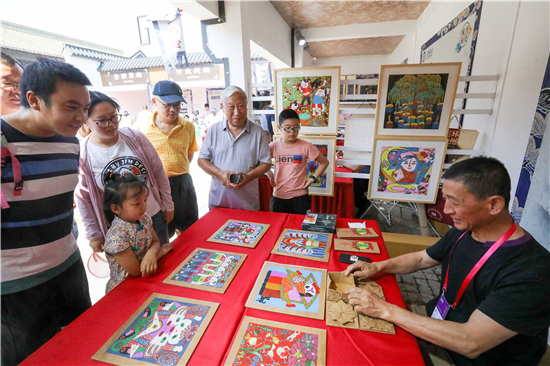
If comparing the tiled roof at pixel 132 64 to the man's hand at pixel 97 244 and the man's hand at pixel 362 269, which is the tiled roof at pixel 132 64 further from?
the man's hand at pixel 362 269

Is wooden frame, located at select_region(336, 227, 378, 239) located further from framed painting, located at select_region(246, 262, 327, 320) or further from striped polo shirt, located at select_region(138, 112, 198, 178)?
striped polo shirt, located at select_region(138, 112, 198, 178)

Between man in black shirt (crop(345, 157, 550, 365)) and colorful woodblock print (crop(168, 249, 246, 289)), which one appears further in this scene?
colorful woodblock print (crop(168, 249, 246, 289))

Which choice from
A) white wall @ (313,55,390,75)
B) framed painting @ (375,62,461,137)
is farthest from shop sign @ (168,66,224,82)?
framed painting @ (375,62,461,137)

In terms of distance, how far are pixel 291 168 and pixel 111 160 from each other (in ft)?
4.28

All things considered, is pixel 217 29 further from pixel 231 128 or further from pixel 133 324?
pixel 133 324

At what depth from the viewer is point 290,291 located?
952 millimetres

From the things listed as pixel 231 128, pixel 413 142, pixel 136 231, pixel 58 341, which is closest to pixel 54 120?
pixel 136 231

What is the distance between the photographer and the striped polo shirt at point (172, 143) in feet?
6.44

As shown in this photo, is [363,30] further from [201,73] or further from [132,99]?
[132,99]

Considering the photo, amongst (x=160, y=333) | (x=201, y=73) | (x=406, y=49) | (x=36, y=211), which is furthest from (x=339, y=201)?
(x=201, y=73)

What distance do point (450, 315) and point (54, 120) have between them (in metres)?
1.79

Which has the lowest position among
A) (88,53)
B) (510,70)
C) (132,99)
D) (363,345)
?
(363,345)

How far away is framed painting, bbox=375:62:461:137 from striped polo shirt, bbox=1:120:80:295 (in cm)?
251

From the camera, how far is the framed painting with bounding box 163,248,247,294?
100cm
